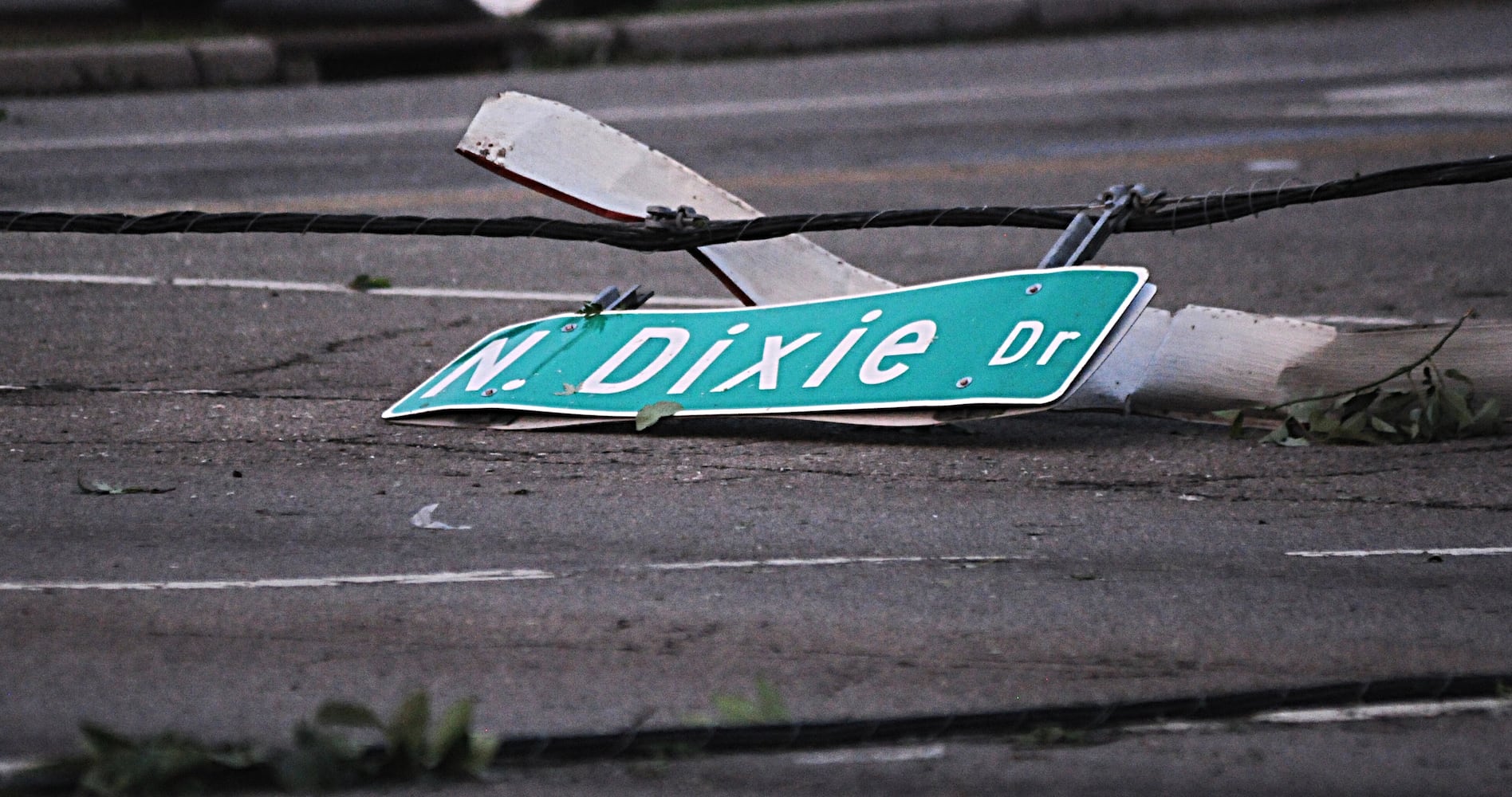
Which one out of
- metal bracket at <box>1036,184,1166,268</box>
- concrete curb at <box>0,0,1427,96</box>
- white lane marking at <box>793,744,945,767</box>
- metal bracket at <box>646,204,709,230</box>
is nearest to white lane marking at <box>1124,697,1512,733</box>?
white lane marking at <box>793,744,945,767</box>

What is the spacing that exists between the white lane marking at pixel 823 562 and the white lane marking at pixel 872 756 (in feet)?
3.51

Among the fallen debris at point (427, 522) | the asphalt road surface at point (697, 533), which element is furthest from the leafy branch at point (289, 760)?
the fallen debris at point (427, 522)

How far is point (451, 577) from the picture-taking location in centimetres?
454

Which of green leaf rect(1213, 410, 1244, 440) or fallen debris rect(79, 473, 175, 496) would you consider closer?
fallen debris rect(79, 473, 175, 496)

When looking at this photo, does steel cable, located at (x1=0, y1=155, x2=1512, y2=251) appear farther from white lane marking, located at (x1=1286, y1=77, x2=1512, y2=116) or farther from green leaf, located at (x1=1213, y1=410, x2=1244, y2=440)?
white lane marking, located at (x1=1286, y1=77, x2=1512, y2=116)

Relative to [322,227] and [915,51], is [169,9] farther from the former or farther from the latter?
[322,227]

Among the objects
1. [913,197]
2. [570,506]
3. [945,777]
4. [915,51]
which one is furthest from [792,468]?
[915,51]

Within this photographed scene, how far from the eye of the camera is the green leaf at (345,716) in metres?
3.36

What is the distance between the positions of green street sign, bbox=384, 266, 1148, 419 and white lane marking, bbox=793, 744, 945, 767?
2016 mm

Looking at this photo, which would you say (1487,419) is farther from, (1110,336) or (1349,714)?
(1349,714)

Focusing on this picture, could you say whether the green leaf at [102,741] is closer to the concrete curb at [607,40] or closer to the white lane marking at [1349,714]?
the white lane marking at [1349,714]

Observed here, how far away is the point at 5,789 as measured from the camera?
3.29 meters

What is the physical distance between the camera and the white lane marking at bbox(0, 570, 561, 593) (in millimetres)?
4430

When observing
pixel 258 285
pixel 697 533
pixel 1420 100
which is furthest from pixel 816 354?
pixel 1420 100
